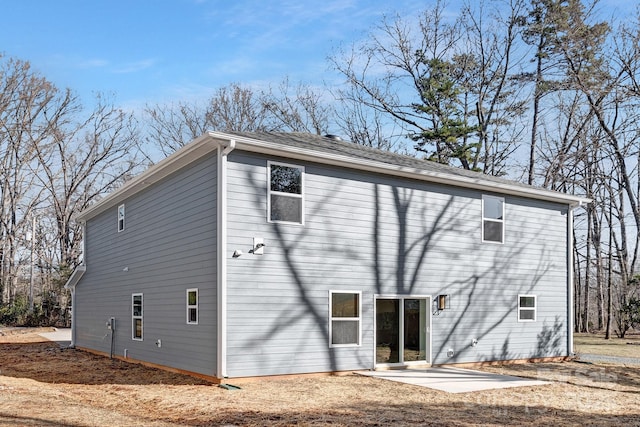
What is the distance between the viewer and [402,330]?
12.3m

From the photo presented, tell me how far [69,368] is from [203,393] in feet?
17.9

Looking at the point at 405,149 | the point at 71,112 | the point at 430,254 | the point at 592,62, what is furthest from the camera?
the point at 71,112

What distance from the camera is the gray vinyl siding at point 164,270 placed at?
35.0ft

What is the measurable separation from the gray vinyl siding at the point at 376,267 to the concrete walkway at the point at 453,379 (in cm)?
68

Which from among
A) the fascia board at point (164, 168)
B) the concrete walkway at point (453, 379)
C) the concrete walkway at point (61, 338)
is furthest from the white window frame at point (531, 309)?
the concrete walkway at point (61, 338)

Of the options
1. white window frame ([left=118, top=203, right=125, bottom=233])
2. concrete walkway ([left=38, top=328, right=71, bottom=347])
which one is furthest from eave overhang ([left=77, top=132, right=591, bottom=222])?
concrete walkway ([left=38, top=328, right=71, bottom=347])

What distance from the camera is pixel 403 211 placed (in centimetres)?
1255

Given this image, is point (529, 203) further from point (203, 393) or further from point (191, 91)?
point (191, 91)

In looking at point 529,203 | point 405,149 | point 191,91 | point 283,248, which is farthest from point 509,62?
point 283,248

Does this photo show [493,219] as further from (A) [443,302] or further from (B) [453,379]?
(B) [453,379]

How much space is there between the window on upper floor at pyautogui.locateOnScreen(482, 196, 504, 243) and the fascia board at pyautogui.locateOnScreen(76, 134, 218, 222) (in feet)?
21.9

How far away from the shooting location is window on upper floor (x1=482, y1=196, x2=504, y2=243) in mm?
13961

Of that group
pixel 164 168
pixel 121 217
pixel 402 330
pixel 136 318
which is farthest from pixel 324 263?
pixel 121 217

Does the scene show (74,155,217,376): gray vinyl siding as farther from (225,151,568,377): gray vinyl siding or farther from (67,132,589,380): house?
(225,151,568,377): gray vinyl siding
